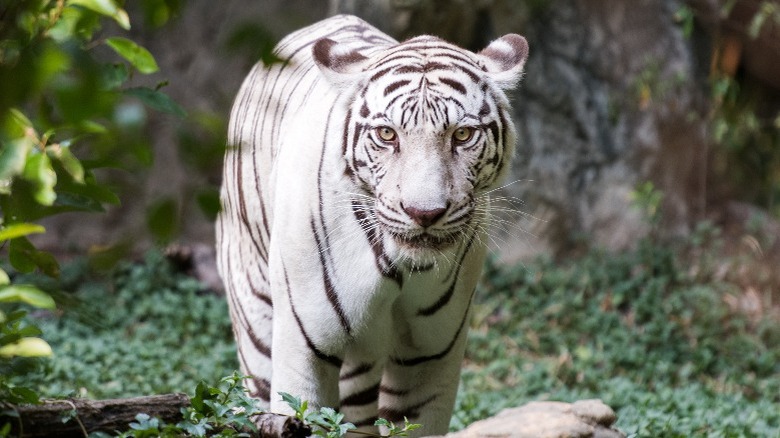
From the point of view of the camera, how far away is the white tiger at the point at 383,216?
2855 millimetres

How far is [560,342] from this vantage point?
20.4ft

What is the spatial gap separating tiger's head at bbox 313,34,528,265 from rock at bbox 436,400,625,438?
0.54 metres

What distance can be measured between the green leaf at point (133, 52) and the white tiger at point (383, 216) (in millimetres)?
965

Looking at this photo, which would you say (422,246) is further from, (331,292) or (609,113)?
(609,113)

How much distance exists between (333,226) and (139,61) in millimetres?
1193

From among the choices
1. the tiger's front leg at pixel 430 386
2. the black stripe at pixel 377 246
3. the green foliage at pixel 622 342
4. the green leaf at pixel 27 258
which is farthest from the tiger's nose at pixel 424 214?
the green foliage at pixel 622 342

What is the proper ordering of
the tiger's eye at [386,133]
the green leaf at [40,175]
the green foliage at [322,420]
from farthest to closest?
the tiger's eye at [386,133] < the green foliage at [322,420] < the green leaf at [40,175]

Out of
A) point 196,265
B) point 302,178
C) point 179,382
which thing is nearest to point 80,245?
point 196,265

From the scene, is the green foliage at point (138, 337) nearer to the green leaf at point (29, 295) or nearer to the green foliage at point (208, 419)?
the green foliage at point (208, 419)

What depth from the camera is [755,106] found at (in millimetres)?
7684

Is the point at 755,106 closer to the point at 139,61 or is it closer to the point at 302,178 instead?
the point at 302,178

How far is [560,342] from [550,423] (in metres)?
3.57

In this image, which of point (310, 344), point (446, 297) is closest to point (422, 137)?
point (446, 297)

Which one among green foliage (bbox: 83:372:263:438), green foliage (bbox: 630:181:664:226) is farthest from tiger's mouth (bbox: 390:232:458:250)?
green foliage (bbox: 630:181:664:226)
